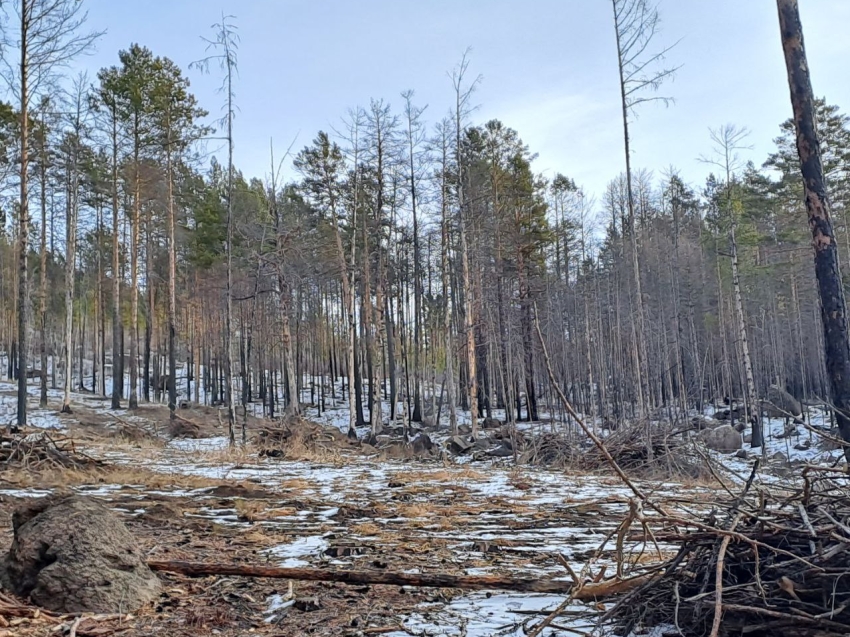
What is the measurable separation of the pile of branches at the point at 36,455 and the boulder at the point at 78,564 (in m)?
7.01

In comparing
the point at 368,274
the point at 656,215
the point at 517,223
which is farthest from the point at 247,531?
the point at 656,215

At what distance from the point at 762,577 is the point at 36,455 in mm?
11083

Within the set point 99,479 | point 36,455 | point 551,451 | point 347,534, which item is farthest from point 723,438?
point 36,455

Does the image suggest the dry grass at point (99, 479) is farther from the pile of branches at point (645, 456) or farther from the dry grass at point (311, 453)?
the pile of branches at point (645, 456)

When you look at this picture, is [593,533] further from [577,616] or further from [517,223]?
[517,223]

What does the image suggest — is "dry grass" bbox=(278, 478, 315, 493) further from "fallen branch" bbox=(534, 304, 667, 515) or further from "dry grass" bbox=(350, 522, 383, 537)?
"fallen branch" bbox=(534, 304, 667, 515)

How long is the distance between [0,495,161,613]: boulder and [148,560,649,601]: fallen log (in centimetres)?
35

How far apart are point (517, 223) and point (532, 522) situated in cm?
2022

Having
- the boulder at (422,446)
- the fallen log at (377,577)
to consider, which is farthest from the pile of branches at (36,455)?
the boulder at (422,446)

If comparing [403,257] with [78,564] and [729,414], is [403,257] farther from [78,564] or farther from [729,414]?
[78,564]

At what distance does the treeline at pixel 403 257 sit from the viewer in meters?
21.3

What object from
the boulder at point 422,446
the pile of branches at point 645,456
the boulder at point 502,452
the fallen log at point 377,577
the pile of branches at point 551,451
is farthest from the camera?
the boulder at point 422,446

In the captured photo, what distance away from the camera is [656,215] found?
37219 millimetres

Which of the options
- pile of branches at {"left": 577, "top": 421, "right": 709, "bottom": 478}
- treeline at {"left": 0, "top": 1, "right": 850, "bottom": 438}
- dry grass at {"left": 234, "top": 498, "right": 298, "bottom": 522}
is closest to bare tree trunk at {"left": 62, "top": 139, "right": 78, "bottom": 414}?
treeline at {"left": 0, "top": 1, "right": 850, "bottom": 438}
